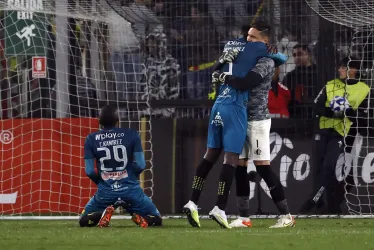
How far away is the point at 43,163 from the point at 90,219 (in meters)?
3.60

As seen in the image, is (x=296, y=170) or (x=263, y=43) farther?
(x=296, y=170)

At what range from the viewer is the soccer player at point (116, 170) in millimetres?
11305

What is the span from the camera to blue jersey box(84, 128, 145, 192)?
37.1 feet

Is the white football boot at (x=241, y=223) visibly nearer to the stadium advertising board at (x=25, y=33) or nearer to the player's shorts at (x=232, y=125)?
the player's shorts at (x=232, y=125)

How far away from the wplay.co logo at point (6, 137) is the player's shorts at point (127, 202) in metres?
3.64

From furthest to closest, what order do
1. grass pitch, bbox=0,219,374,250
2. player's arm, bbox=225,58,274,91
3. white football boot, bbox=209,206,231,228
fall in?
player's arm, bbox=225,58,274,91
white football boot, bbox=209,206,231,228
grass pitch, bbox=0,219,374,250

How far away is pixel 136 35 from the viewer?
1494 cm

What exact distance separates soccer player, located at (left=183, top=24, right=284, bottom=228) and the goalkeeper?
3478 mm

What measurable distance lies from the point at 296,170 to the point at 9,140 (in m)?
3.94

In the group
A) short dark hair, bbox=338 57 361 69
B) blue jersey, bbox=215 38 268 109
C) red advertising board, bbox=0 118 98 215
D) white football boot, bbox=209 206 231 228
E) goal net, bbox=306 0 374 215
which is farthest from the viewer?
red advertising board, bbox=0 118 98 215

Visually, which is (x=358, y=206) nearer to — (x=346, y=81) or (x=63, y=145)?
(x=346, y=81)

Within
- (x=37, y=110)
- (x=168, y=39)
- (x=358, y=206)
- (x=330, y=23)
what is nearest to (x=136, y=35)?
(x=168, y=39)

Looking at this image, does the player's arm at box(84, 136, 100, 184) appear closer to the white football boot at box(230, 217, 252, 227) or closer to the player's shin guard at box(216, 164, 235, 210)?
the player's shin guard at box(216, 164, 235, 210)

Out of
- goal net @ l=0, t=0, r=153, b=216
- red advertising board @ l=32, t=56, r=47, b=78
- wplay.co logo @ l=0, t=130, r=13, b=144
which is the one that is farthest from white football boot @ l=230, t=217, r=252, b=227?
red advertising board @ l=32, t=56, r=47, b=78
